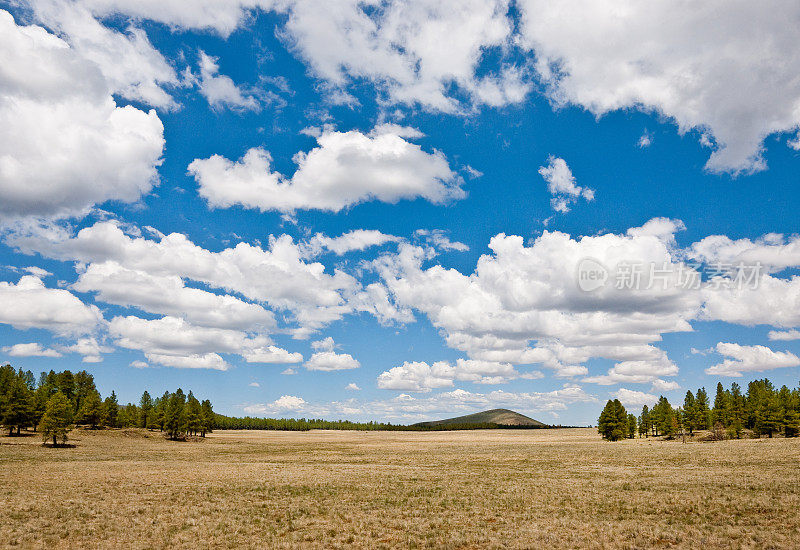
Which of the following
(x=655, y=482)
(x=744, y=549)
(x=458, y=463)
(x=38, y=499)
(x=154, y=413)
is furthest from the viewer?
(x=154, y=413)

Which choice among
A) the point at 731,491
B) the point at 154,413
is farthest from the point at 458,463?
the point at 154,413

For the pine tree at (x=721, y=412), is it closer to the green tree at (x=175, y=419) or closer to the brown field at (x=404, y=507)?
the brown field at (x=404, y=507)

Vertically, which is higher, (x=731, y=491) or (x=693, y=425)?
(x=731, y=491)

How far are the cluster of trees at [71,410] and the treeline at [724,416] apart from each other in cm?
9498

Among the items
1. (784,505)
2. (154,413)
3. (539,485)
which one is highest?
(784,505)

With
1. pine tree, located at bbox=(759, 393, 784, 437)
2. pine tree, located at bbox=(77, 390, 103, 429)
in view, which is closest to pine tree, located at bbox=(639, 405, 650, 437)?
pine tree, located at bbox=(759, 393, 784, 437)

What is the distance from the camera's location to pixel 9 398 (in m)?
82.1

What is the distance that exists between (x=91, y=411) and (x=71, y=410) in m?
3.65

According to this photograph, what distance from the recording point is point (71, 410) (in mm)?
99625

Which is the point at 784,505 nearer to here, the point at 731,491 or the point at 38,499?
the point at 731,491

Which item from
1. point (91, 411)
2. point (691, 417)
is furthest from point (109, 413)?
point (691, 417)

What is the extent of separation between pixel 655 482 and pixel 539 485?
8.54 meters

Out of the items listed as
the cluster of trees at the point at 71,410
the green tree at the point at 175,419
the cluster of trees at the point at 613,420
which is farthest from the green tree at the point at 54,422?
the cluster of trees at the point at 613,420

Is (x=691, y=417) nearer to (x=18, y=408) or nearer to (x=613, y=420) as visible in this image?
(x=613, y=420)
